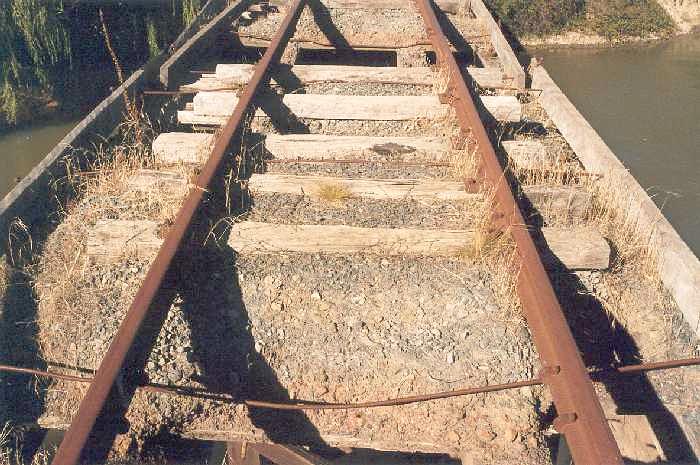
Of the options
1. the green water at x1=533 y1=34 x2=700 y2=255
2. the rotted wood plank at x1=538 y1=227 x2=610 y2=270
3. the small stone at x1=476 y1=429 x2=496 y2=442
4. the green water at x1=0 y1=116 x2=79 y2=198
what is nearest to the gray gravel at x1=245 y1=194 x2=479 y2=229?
the rotted wood plank at x1=538 y1=227 x2=610 y2=270

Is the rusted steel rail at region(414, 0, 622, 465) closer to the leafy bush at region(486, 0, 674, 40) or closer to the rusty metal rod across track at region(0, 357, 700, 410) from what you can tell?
the rusty metal rod across track at region(0, 357, 700, 410)

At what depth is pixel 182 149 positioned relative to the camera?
3.67 m

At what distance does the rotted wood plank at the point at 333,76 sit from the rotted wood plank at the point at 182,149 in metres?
1.25

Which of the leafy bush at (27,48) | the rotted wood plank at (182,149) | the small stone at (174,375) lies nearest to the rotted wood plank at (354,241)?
the small stone at (174,375)

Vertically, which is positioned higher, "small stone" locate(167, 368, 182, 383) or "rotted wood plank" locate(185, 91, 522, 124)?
"rotted wood plank" locate(185, 91, 522, 124)

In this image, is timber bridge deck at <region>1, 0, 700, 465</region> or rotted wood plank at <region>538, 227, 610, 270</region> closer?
timber bridge deck at <region>1, 0, 700, 465</region>

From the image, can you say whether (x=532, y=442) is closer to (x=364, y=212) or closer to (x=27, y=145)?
(x=364, y=212)

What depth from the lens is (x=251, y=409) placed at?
2443 mm

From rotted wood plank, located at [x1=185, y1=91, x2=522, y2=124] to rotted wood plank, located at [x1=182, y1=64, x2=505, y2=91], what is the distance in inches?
21.7

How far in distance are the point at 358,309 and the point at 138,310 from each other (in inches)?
37.3

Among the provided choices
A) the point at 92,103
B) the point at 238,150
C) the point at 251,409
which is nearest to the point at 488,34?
the point at 238,150

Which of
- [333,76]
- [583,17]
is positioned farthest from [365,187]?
[583,17]

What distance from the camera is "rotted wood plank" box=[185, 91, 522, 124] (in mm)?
4223

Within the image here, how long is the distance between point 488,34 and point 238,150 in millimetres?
4256
